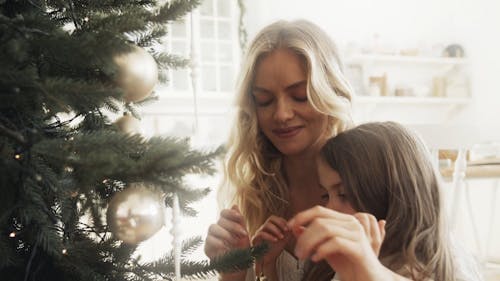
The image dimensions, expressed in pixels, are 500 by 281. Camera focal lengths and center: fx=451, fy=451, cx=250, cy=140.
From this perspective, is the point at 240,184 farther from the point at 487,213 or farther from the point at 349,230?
the point at 487,213

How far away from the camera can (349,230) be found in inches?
24.0

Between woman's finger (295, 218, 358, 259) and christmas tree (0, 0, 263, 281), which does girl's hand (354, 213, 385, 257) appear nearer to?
woman's finger (295, 218, 358, 259)

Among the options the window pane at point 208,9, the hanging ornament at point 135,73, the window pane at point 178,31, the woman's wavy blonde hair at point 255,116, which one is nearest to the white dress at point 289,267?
the woman's wavy blonde hair at point 255,116

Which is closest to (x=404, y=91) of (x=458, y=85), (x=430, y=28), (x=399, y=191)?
(x=458, y=85)

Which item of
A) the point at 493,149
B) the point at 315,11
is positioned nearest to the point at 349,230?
the point at 493,149

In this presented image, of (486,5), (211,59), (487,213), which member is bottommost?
(487,213)

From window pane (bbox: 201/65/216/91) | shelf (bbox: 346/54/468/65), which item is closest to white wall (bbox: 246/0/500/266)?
shelf (bbox: 346/54/468/65)

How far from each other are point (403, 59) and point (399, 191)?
2813 mm

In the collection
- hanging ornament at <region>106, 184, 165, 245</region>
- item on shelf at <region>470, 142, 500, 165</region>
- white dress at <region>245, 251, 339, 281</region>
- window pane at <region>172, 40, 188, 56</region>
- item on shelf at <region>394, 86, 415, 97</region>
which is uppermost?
window pane at <region>172, 40, 188, 56</region>

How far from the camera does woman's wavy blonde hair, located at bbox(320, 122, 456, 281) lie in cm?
85

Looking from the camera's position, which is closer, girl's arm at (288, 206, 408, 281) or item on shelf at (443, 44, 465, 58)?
girl's arm at (288, 206, 408, 281)

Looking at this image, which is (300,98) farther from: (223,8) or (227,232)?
(223,8)

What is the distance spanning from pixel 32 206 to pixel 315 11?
10.8 feet

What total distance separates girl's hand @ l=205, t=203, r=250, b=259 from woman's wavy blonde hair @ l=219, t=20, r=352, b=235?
0.22 m
